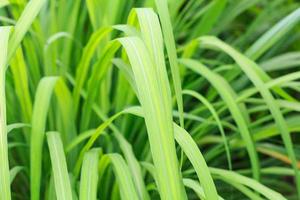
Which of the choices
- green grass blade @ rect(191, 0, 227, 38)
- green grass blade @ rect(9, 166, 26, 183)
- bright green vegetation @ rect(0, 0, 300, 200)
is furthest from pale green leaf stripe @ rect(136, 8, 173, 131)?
green grass blade @ rect(191, 0, 227, 38)

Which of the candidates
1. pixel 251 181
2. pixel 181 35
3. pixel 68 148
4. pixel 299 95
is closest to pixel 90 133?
pixel 68 148

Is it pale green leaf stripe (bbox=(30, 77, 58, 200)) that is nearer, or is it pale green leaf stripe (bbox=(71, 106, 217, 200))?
pale green leaf stripe (bbox=(71, 106, 217, 200))

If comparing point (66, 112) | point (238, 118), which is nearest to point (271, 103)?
point (238, 118)

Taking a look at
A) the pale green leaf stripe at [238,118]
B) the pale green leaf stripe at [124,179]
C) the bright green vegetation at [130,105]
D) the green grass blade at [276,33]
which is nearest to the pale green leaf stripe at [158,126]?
the bright green vegetation at [130,105]

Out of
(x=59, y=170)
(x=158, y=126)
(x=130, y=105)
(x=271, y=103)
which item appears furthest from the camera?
(x=130, y=105)

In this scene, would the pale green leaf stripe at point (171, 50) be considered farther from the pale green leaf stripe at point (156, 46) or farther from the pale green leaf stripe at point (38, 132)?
the pale green leaf stripe at point (38, 132)

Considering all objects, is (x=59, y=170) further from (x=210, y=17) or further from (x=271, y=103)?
(x=210, y=17)

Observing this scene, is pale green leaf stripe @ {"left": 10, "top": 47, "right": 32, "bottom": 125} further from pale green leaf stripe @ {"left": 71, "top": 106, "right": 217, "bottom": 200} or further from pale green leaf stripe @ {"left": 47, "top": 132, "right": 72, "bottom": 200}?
pale green leaf stripe @ {"left": 71, "top": 106, "right": 217, "bottom": 200}
